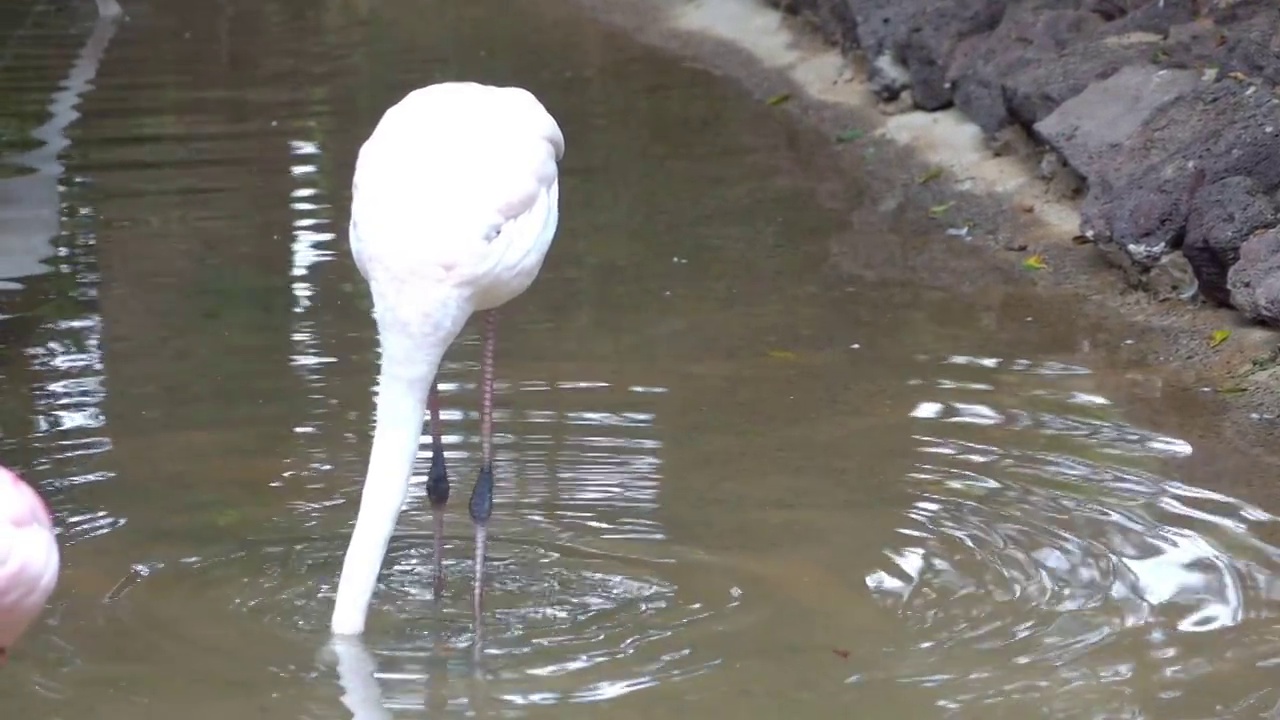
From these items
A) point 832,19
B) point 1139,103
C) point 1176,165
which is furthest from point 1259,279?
point 832,19

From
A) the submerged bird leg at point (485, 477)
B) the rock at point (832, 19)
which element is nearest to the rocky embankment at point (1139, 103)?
the rock at point (832, 19)

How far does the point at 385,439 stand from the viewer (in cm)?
412

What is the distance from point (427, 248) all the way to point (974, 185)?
15.9ft

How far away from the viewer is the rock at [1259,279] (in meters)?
6.02

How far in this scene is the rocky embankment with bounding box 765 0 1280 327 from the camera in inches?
259

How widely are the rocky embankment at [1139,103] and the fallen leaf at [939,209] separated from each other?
19.5 inches

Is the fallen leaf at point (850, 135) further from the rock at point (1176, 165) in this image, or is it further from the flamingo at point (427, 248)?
the flamingo at point (427, 248)

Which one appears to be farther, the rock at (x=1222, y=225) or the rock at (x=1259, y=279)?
the rock at (x=1222, y=225)

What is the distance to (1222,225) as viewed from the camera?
6.49 meters

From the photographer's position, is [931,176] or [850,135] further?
[850,135]

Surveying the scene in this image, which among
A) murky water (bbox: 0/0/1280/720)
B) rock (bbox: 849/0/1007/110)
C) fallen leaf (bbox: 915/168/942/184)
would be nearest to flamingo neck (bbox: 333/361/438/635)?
murky water (bbox: 0/0/1280/720)

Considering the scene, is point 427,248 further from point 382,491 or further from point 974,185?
point 974,185

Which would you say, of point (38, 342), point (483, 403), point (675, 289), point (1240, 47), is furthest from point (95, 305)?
point (1240, 47)

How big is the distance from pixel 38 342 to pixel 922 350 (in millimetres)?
3212
